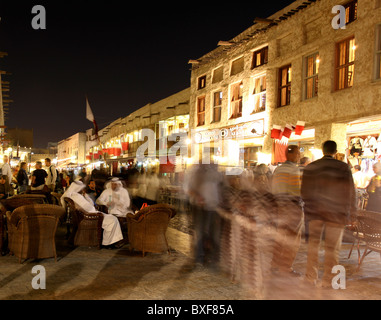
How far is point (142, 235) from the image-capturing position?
669 centimetres

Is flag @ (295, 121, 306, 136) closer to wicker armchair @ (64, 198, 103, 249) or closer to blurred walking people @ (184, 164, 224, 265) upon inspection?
blurred walking people @ (184, 164, 224, 265)

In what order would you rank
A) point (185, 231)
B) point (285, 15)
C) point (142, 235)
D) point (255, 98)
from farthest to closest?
point (255, 98)
point (285, 15)
point (185, 231)
point (142, 235)

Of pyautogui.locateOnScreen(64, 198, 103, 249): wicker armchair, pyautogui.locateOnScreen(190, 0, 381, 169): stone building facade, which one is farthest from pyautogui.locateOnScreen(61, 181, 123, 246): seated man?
pyautogui.locateOnScreen(190, 0, 381, 169): stone building facade

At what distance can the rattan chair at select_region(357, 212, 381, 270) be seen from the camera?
534 cm

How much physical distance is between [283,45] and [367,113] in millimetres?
5487

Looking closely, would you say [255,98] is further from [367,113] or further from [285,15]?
[367,113]

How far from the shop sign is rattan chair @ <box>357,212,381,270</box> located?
32.8 ft

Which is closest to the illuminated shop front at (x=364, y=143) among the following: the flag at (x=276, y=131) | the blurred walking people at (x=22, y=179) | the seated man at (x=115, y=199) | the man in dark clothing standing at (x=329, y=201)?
the flag at (x=276, y=131)

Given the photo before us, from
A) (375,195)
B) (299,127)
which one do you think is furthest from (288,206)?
(299,127)

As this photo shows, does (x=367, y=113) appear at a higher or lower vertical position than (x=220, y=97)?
lower

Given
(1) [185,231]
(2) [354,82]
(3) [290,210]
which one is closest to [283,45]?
(2) [354,82]
